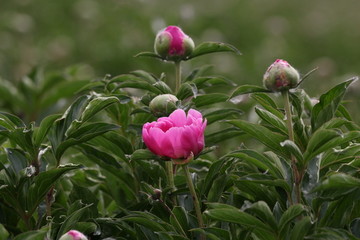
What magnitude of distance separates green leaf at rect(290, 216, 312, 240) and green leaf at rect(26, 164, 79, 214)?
42 centimetres

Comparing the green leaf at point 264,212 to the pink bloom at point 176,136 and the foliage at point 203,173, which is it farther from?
the pink bloom at point 176,136

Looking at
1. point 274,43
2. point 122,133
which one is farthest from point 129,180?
point 274,43

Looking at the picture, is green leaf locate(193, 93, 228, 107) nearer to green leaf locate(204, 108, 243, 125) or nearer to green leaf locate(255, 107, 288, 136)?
green leaf locate(204, 108, 243, 125)

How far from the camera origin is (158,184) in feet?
4.74

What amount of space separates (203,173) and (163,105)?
0.31 m

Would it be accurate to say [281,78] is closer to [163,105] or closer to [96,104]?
[163,105]

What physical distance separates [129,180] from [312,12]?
6.12 metres

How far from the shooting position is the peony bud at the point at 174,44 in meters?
1.53

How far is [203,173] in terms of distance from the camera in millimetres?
1601

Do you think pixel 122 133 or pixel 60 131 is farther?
pixel 122 133

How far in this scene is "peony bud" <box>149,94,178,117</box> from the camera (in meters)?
1.35

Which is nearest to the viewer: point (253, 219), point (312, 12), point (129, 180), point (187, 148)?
point (253, 219)

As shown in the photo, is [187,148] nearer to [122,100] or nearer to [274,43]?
[122,100]

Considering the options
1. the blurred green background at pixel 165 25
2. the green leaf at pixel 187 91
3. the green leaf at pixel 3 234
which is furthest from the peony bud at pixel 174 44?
the blurred green background at pixel 165 25
